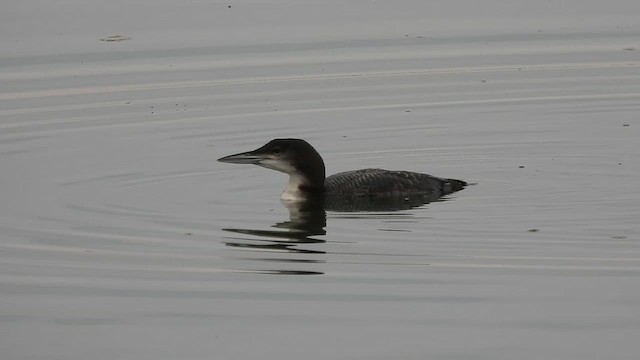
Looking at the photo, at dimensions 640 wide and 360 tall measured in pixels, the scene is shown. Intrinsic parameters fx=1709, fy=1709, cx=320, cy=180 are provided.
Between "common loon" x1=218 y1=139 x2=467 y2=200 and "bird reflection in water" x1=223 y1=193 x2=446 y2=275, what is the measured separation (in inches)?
2.7

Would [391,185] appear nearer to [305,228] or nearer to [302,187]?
[302,187]

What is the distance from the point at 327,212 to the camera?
483 inches

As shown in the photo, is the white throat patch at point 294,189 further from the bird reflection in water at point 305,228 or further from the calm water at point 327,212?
the calm water at point 327,212

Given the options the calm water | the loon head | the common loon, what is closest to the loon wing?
the common loon

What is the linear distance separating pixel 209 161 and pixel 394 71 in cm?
409

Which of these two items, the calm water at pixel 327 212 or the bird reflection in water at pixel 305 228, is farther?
the bird reflection in water at pixel 305 228

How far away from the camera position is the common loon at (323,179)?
41.6 feet

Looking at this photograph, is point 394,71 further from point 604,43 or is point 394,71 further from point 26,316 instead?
point 26,316

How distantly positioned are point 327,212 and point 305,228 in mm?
681

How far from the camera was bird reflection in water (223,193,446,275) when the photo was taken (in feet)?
34.2

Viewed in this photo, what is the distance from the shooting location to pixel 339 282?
31.4 ft

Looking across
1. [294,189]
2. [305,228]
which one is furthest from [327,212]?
[305,228]

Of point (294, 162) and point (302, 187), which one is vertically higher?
point (294, 162)

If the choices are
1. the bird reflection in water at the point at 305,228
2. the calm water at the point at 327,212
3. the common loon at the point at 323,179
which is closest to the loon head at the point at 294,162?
the common loon at the point at 323,179
